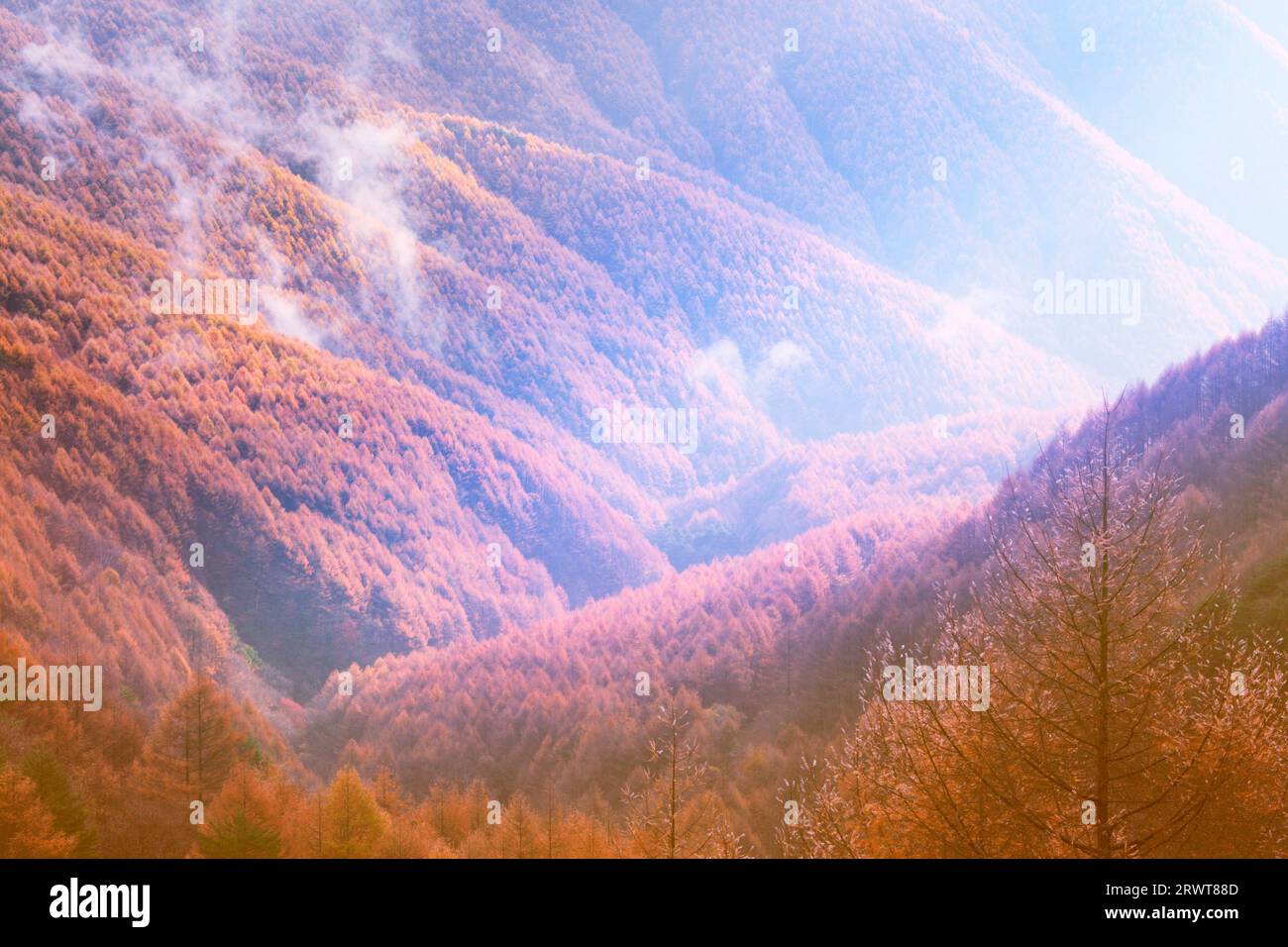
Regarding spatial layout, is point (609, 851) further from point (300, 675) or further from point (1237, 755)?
point (300, 675)

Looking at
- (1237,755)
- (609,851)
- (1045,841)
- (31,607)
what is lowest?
(609,851)

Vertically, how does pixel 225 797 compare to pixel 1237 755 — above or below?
below

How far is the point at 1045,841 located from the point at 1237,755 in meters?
3.62

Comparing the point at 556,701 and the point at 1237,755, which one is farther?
the point at 556,701

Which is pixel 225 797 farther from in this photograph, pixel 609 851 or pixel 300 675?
pixel 300 675

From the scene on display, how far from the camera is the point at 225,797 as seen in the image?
5988cm
